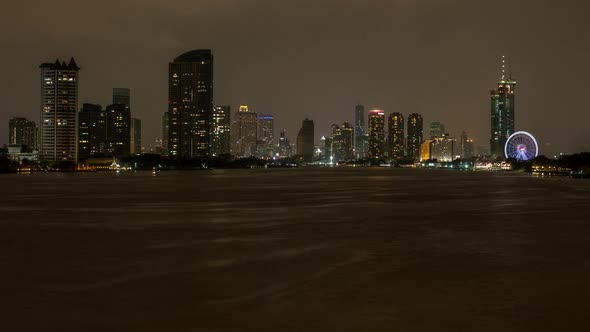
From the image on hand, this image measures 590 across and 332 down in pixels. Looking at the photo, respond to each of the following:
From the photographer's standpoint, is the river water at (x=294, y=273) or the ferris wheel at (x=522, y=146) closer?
the river water at (x=294, y=273)

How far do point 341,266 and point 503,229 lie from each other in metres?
13.9

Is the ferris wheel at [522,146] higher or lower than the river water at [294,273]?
higher

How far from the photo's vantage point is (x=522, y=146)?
18488cm

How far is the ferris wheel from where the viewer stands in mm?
183625

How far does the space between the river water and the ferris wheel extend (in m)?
154

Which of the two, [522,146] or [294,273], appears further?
[522,146]

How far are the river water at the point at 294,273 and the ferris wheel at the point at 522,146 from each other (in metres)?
154

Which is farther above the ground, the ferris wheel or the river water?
the ferris wheel

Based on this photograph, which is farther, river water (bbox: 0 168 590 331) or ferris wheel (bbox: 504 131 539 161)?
ferris wheel (bbox: 504 131 539 161)

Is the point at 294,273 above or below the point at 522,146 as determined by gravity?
below

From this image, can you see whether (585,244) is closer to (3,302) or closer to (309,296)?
(309,296)

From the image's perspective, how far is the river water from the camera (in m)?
14.0

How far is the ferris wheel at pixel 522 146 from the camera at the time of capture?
602ft

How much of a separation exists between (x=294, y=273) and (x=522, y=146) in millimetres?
177167
